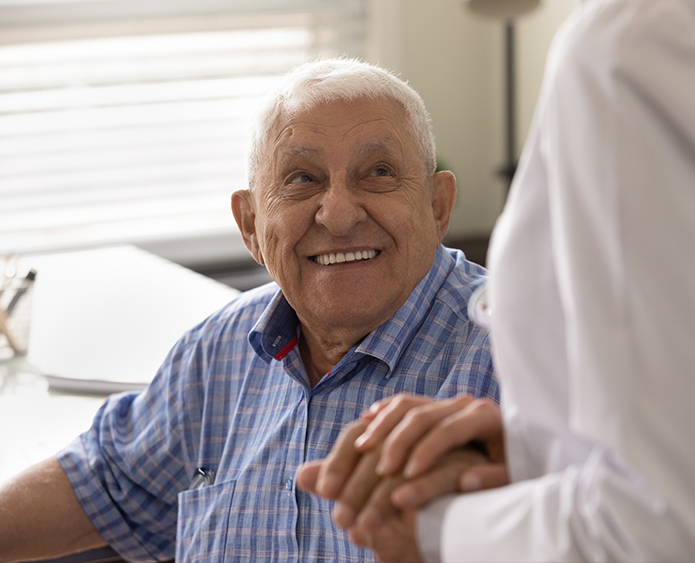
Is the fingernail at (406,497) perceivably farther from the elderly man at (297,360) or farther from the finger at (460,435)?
the elderly man at (297,360)

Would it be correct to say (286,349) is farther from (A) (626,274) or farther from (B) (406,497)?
(A) (626,274)

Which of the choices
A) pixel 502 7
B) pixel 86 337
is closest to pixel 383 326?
pixel 86 337

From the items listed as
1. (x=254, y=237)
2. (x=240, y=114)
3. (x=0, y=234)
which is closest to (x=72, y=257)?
(x=0, y=234)

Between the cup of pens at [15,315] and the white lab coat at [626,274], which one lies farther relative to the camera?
the cup of pens at [15,315]

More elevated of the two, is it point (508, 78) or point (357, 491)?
point (508, 78)

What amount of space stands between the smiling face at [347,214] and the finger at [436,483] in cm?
55

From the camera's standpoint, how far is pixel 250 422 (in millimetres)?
1180

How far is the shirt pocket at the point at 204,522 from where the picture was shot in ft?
3.63

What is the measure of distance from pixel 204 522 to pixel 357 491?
623mm

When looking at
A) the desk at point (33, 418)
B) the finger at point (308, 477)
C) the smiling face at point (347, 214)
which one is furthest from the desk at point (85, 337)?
the finger at point (308, 477)

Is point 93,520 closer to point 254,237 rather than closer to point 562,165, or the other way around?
point 254,237

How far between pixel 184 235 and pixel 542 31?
1868 mm

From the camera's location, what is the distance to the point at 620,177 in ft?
1.52

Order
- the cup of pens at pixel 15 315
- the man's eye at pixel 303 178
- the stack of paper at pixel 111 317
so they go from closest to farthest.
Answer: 1. the man's eye at pixel 303 178
2. the stack of paper at pixel 111 317
3. the cup of pens at pixel 15 315
